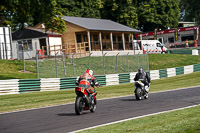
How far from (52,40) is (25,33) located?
3.55 metres

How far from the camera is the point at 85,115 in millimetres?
11500

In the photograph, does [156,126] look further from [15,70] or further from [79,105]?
[15,70]

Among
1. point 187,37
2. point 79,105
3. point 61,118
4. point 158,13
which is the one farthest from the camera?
point 158,13

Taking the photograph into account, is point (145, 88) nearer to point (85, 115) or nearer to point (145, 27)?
point (85, 115)

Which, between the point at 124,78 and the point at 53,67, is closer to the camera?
the point at 53,67

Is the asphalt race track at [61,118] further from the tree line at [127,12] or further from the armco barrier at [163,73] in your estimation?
the tree line at [127,12]

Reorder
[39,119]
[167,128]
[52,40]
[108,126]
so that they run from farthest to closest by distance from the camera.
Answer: [52,40], [39,119], [108,126], [167,128]

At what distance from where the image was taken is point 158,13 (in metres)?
71.9

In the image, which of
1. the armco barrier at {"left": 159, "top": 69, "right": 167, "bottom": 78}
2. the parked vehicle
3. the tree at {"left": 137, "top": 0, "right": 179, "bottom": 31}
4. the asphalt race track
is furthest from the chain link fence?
the tree at {"left": 137, "top": 0, "right": 179, "bottom": 31}

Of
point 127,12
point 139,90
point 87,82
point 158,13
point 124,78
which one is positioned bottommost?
point 124,78

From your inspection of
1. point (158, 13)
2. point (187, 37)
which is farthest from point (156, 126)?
point (158, 13)

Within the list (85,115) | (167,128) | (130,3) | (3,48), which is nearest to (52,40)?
(3,48)

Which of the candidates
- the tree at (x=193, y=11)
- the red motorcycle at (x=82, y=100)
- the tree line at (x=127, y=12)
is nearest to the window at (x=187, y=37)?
the tree line at (x=127, y=12)

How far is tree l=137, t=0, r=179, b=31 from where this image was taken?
69562 mm
